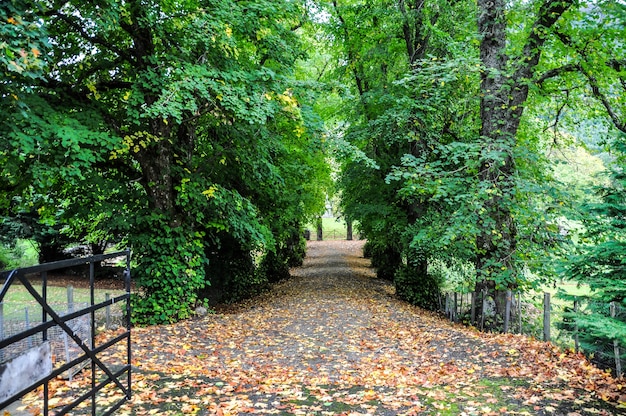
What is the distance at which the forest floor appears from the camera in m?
4.98

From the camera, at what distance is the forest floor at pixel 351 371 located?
16.3 feet

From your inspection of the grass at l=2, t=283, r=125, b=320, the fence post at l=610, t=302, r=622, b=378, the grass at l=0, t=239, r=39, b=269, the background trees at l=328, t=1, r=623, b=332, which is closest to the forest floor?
the fence post at l=610, t=302, r=622, b=378

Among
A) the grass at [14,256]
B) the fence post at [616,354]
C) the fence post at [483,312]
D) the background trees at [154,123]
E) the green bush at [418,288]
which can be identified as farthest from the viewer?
the grass at [14,256]

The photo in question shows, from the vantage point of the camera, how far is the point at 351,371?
274 inches

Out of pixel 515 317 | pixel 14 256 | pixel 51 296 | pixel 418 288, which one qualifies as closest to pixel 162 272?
pixel 515 317

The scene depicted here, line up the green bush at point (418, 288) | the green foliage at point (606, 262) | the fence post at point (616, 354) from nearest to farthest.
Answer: the green foliage at point (606, 262), the fence post at point (616, 354), the green bush at point (418, 288)

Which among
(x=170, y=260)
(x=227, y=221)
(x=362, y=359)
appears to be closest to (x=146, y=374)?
(x=362, y=359)

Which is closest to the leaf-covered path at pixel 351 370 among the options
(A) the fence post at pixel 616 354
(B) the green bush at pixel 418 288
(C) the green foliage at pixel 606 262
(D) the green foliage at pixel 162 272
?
(A) the fence post at pixel 616 354

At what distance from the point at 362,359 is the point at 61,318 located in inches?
216

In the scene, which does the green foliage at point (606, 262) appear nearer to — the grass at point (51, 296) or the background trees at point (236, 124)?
the background trees at point (236, 124)

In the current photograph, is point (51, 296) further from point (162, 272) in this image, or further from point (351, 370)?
point (351, 370)

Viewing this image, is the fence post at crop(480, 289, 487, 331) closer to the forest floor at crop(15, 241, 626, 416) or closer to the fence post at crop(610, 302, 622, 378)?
the forest floor at crop(15, 241, 626, 416)

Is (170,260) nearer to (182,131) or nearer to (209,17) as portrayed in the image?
(182,131)

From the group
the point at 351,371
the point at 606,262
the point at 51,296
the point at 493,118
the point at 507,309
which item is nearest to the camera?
the point at 606,262
